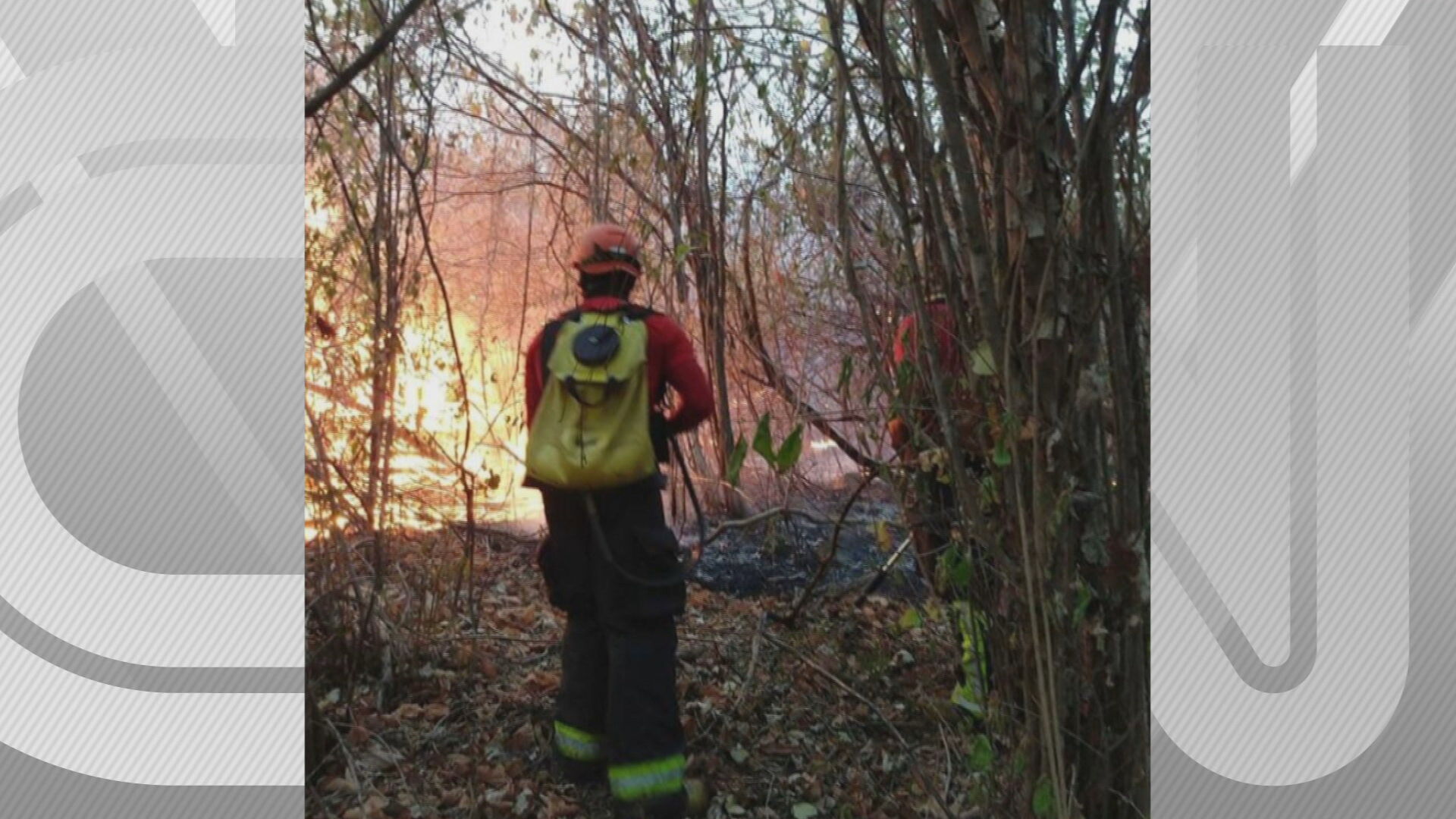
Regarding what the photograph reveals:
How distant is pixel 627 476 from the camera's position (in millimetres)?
2779

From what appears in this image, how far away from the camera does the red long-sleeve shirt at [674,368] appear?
111 inches

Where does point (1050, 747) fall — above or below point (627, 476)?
below

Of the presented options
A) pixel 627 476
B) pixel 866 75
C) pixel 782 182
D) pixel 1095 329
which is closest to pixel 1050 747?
pixel 1095 329

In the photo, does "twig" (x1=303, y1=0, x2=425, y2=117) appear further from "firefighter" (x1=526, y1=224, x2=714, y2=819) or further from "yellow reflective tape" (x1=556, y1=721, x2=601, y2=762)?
"yellow reflective tape" (x1=556, y1=721, x2=601, y2=762)

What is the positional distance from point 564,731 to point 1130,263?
2.01 meters

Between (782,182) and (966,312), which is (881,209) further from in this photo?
(782,182)

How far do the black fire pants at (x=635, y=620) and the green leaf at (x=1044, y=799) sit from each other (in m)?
1.11

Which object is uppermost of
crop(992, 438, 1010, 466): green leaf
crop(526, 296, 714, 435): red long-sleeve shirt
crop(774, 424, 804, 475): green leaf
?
crop(526, 296, 714, 435): red long-sleeve shirt

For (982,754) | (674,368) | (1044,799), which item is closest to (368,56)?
(674,368)

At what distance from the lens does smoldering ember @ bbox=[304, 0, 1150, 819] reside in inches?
77.3

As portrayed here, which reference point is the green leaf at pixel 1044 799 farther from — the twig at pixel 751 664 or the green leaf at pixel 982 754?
the twig at pixel 751 664

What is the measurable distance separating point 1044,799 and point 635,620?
46.7 inches

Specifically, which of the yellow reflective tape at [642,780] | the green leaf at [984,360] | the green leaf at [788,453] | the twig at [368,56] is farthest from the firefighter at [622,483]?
the green leaf at [984,360]

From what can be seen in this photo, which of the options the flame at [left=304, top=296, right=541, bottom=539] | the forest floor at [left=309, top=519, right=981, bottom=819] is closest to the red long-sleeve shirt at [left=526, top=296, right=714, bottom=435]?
the forest floor at [left=309, top=519, right=981, bottom=819]
